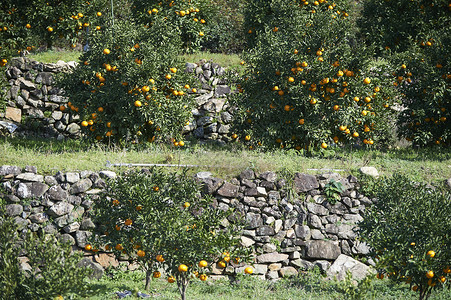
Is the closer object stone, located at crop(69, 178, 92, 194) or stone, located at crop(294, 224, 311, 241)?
stone, located at crop(69, 178, 92, 194)

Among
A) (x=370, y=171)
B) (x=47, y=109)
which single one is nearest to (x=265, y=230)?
(x=370, y=171)

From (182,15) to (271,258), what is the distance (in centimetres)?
616

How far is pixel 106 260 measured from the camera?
7.27m

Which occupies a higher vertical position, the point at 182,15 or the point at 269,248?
the point at 182,15

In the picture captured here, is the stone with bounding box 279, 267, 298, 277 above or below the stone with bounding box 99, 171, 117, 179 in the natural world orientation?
below

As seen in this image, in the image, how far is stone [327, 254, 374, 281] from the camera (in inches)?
292

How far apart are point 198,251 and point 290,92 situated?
4.35 m

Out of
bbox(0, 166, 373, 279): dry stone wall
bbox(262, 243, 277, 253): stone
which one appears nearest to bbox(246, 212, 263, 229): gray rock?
bbox(0, 166, 373, 279): dry stone wall

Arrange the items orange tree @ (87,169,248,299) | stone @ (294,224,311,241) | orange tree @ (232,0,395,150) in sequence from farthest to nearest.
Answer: orange tree @ (232,0,395,150), stone @ (294,224,311,241), orange tree @ (87,169,248,299)

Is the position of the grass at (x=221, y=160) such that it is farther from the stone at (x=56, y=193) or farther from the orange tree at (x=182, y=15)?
the orange tree at (x=182, y=15)

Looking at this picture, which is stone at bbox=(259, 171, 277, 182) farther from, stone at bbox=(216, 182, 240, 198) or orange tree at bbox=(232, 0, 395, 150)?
orange tree at bbox=(232, 0, 395, 150)

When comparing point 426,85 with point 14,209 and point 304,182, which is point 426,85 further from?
point 14,209

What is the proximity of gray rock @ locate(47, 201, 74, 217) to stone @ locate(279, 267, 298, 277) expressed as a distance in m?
3.08

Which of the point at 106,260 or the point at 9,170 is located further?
the point at 9,170
